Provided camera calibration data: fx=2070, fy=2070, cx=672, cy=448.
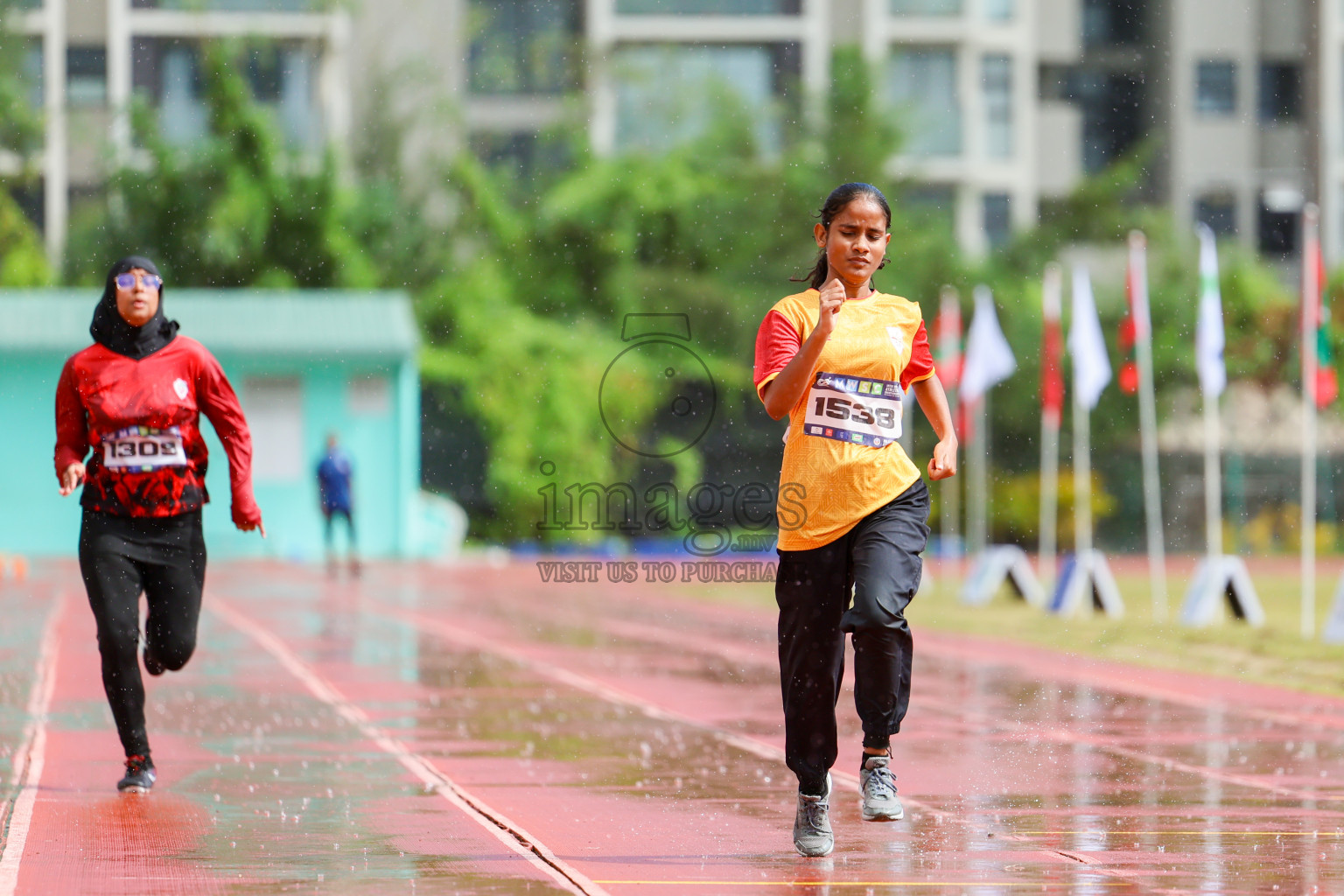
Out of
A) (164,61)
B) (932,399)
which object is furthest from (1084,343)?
(164,61)

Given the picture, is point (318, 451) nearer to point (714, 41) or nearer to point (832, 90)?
point (832, 90)

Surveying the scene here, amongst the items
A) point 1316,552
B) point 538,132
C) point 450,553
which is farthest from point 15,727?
point 538,132

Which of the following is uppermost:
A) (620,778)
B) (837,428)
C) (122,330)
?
(122,330)

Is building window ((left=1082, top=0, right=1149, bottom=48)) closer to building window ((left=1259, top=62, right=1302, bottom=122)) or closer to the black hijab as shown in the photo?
building window ((left=1259, top=62, right=1302, bottom=122))

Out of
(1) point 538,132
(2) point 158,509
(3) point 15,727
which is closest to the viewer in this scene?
(2) point 158,509

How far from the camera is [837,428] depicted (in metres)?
6.12

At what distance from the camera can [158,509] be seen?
303 inches

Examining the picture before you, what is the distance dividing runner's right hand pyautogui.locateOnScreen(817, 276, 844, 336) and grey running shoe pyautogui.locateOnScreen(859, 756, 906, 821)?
1.34 metres

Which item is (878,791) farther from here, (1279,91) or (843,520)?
(1279,91)

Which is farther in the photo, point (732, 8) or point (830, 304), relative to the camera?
point (732, 8)

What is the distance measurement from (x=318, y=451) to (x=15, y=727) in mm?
24345

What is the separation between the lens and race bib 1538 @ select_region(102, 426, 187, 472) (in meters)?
7.64

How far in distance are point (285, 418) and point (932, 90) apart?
2601 centimetres

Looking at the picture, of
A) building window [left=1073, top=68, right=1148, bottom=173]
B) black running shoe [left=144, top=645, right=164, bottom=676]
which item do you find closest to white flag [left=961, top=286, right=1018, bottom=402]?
black running shoe [left=144, top=645, right=164, bottom=676]
